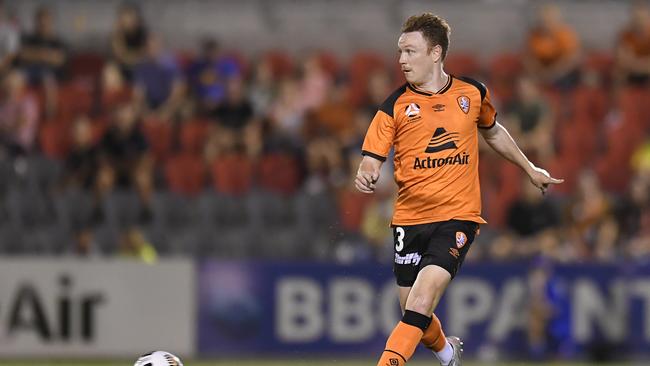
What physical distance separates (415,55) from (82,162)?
27.4 ft

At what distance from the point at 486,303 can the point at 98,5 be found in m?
8.16

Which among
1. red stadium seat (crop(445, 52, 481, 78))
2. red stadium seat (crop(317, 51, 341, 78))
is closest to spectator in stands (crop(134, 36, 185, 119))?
red stadium seat (crop(317, 51, 341, 78))

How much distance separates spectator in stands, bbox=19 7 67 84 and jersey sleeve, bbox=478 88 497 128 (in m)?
9.82

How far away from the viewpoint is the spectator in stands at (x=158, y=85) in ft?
57.4

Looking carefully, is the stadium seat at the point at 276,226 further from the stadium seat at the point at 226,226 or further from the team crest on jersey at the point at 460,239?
the team crest on jersey at the point at 460,239

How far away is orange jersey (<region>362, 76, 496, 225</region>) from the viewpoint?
8.55 metres

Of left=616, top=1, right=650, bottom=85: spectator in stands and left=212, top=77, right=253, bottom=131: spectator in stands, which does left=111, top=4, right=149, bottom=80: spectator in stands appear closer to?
left=212, top=77, right=253, bottom=131: spectator in stands

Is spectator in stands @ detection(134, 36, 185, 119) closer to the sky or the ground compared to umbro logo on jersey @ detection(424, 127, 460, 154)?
closer to the sky

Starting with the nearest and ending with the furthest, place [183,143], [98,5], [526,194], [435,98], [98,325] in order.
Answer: [435,98] → [98,325] → [526,194] → [183,143] → [98,5]

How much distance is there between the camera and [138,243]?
1541 cm

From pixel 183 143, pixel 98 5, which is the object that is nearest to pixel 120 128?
pixel 183 143

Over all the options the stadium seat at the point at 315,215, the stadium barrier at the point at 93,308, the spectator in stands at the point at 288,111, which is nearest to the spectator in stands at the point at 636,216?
the stadium seat at the point at 315,215

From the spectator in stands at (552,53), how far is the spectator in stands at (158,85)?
4908 mm

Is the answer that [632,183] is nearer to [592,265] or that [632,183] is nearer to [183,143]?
[592,265]
